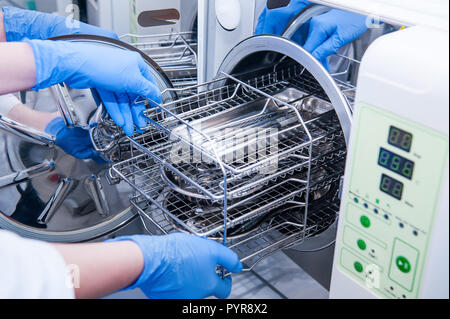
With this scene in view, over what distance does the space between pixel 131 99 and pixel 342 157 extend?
2.10ft

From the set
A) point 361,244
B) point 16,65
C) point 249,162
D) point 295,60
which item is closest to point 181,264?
point 249,162

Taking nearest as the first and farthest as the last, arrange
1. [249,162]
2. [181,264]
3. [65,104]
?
[181,264] → [249,162] → [65,104]

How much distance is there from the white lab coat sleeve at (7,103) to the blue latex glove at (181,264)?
31.3 inches

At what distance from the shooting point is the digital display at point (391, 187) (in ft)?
2.85

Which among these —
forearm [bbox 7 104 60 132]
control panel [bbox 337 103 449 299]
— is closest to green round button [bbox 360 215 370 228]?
control panel [bbox 337 103 449 299]

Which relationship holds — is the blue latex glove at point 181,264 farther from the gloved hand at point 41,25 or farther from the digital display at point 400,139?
the gloved hand at point 41,25

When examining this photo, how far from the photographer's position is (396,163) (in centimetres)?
86

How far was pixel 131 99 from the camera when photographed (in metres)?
1.48

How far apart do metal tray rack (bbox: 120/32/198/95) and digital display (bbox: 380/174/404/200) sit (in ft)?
3.27

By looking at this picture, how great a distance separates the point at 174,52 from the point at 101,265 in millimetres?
981

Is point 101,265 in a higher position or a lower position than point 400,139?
lower

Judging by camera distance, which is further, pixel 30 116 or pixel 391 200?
pixel 30 116

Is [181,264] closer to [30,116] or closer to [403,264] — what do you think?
[403,264]
